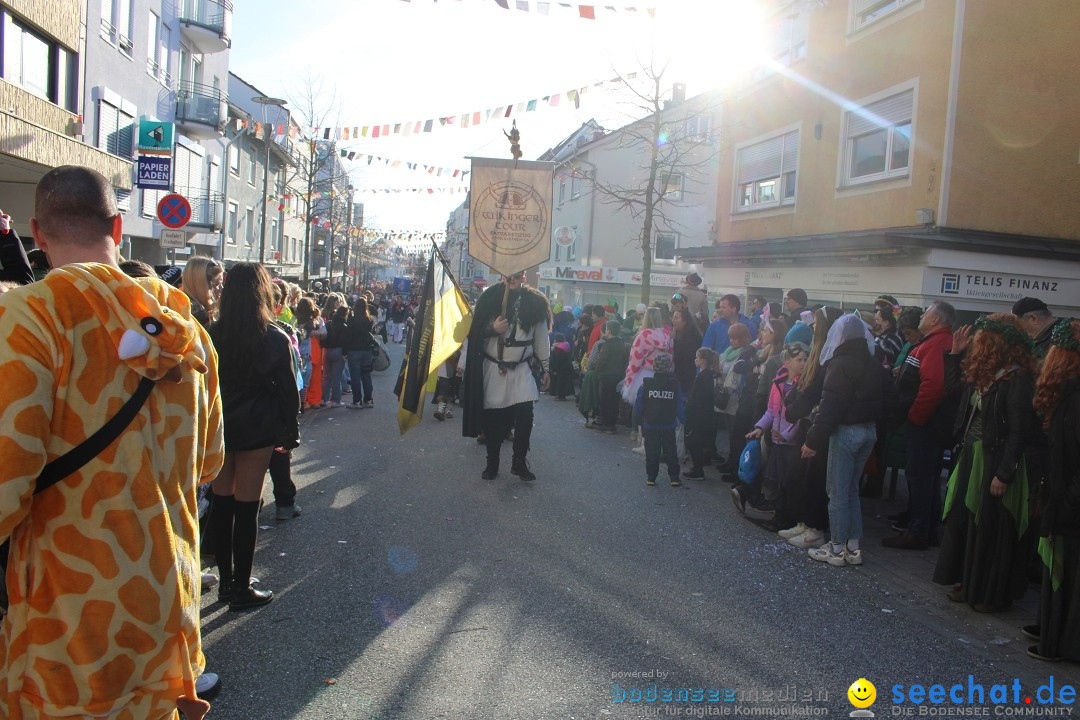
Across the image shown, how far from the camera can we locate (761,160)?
59.8 ft

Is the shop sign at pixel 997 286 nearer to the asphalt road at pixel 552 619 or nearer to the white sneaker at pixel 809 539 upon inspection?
Result: the asphalt road at pixel 552 619

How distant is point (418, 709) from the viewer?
347 centimetres

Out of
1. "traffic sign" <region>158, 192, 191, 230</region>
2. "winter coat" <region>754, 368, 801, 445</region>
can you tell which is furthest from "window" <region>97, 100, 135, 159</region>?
"winter coat" <region>754, 368, 801, 445</region>

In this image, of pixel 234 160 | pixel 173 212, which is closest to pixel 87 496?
pixel 173 212

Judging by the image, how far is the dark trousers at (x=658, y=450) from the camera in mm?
8023

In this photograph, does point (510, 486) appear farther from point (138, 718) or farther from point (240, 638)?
point (138, 718)

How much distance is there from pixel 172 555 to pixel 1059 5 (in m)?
15.5

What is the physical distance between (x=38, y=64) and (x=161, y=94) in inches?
356

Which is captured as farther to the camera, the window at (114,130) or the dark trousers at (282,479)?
the window at (114,130)

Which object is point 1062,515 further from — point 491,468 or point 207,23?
point 207,23

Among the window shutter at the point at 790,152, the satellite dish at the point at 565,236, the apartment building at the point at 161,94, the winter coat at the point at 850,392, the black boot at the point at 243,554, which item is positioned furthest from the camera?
the satellite dish at the point at 565,236

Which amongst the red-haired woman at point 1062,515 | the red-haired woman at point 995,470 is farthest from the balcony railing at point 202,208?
the red-haired woman at point 1062,515

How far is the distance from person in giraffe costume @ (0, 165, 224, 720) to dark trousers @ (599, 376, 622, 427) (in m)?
9.81

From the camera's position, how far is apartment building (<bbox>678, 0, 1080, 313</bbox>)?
1277 centimetres
